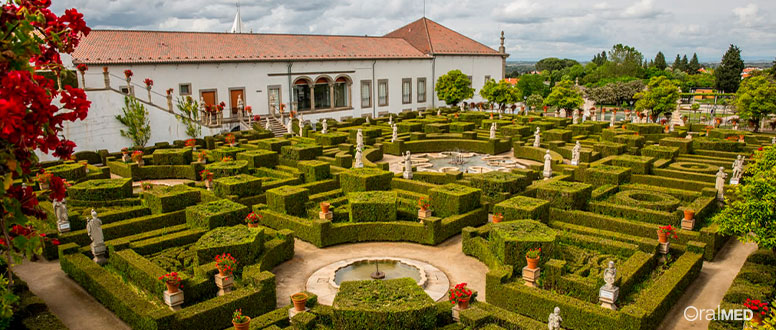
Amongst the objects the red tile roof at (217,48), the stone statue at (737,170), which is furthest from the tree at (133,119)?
the stone statue at (737,170)

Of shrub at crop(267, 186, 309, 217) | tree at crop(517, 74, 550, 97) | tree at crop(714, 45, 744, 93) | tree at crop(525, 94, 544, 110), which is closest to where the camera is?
shrub at crop(267, 186, 309, 217)

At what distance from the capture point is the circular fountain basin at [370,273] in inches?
590

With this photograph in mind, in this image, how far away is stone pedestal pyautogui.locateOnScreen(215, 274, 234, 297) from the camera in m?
14.0

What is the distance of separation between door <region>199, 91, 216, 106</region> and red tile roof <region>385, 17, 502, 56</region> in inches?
996

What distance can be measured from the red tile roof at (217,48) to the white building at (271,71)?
8 centimetres

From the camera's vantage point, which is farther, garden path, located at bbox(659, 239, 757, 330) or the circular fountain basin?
the circular fountain basin

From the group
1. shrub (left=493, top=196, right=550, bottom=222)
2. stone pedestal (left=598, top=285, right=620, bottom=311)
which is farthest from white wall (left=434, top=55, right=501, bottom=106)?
stone pedestal (left=598, top=285, right=620, bottom=311)

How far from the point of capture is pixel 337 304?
11.8 metres

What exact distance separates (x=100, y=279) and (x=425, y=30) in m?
51.2

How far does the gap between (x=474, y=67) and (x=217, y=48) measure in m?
30.6

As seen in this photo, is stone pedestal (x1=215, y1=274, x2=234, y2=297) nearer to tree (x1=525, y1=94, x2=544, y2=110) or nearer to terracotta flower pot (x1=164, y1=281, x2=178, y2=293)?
terracotta flower pot (x1=164, y1=281, x2=178, y2=293)

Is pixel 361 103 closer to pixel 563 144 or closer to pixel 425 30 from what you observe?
pixel 425 30

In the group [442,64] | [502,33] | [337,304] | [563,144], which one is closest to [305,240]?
[337,304]

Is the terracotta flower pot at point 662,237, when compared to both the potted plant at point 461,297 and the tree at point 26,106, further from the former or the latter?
the tree at point 26,106
